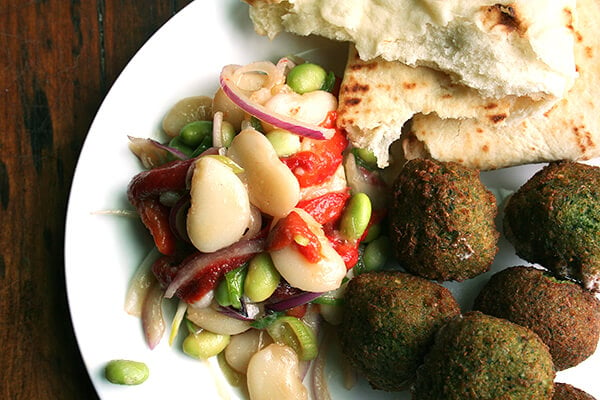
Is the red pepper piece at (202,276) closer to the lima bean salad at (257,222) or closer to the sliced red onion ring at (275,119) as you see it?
the lima bean salad at (257,222)

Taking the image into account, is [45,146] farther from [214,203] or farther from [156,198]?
[214,203]

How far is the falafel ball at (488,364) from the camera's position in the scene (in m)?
2.44

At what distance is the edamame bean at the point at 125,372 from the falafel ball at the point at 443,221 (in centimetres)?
128

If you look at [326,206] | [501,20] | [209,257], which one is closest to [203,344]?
[209,257]

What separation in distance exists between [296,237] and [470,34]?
3.84 feet

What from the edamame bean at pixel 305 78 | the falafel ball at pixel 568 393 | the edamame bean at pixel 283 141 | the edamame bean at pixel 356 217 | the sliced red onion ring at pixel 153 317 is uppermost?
the edamame bean at pixel 305 78

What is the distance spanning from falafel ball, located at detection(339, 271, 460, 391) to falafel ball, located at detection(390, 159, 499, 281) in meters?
0.12

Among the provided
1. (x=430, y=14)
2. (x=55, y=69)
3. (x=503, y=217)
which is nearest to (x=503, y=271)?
(x=503, y=217)

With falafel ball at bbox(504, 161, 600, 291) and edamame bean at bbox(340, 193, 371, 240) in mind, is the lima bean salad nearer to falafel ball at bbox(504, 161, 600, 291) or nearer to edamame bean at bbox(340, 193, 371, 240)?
edamame bean at bbox(340, 193, 371, 240)

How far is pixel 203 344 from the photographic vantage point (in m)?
2.96

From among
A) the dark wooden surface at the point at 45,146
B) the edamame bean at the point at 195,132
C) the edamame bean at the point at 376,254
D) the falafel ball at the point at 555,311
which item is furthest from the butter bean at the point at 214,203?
the falafel ball at the point at 555,311

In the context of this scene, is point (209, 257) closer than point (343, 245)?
Yes

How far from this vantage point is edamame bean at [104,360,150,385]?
280 centimetres

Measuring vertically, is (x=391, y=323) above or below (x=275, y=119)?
below
